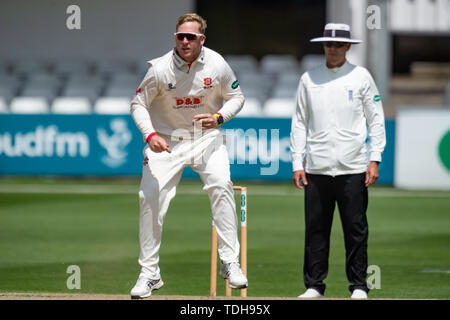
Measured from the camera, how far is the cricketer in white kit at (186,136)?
20.7 ft

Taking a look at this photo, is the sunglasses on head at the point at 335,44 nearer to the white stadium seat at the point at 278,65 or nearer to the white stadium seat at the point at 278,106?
the white stadium seat at the point at 278,106

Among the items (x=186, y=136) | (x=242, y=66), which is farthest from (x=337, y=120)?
(x=242, y=66)

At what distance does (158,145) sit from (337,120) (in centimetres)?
153

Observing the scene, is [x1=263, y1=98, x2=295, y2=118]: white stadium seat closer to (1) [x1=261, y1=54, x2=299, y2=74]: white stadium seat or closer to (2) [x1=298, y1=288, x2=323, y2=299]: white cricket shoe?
(1) [x1=261, y1=54, x2=299, y2=74]: white stadium seat

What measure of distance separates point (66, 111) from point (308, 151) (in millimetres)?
11669

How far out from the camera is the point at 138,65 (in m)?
22.2

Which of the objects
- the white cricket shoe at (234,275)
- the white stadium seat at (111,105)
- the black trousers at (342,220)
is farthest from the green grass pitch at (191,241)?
the white stadium seat at (111,105)

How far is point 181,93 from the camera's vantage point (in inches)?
251

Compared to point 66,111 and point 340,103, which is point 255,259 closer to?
point 340,103

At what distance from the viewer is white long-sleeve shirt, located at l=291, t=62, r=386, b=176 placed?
6.73m

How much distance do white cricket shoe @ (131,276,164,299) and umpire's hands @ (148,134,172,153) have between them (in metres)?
0.98

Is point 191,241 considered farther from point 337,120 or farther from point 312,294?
point 337,120

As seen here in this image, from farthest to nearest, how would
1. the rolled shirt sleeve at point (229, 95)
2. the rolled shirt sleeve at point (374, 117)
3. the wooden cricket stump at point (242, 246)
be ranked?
the rolled shirt sleeve at point (374, 117)
the wooden cricket stump at point (242, 246)
the rolled shirt sleeve at point (229, 95)
